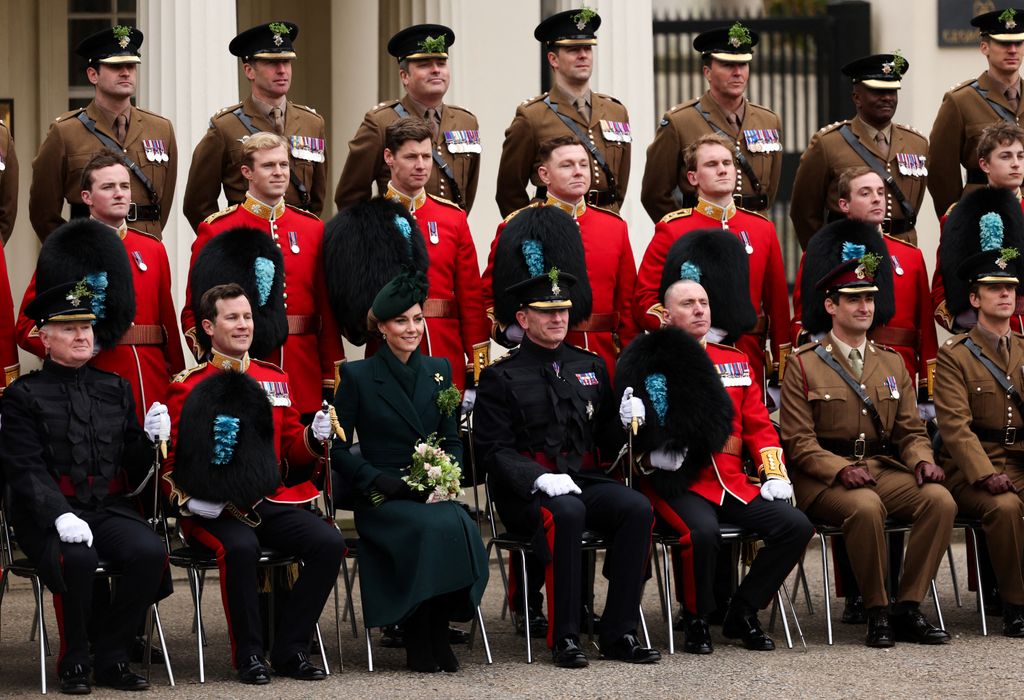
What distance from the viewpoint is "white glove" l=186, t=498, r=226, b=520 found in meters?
8.54

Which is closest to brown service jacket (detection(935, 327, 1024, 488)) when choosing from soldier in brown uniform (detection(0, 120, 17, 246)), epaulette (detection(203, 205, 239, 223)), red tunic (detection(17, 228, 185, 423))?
epaulette (detection(203, 205, 239, 223))

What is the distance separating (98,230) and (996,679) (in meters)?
3.98

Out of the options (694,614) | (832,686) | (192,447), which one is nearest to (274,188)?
(192,447)

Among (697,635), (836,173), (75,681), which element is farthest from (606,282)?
(75,681)

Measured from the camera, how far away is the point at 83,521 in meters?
8.33

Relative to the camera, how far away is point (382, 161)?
33.5 ft

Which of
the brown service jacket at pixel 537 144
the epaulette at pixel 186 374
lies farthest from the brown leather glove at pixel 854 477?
the epaulette at pixel 186 374

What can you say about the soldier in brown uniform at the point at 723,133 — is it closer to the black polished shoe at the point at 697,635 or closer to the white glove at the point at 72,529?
the black polished shoe at the point at 697,635

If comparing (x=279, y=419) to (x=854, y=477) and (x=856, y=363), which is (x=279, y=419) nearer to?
(x=854, y=477)

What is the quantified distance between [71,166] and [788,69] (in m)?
9.10

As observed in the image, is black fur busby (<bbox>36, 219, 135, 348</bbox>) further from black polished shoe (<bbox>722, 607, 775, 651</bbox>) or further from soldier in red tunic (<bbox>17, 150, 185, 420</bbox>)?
black polished shoe (<bbox>722, 607, 775, 651</bbox>)

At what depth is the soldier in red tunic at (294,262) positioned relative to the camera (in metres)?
9.52

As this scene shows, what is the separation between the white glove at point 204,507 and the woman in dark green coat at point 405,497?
582 millimetres

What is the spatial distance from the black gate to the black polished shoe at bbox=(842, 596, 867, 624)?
8.01 m
